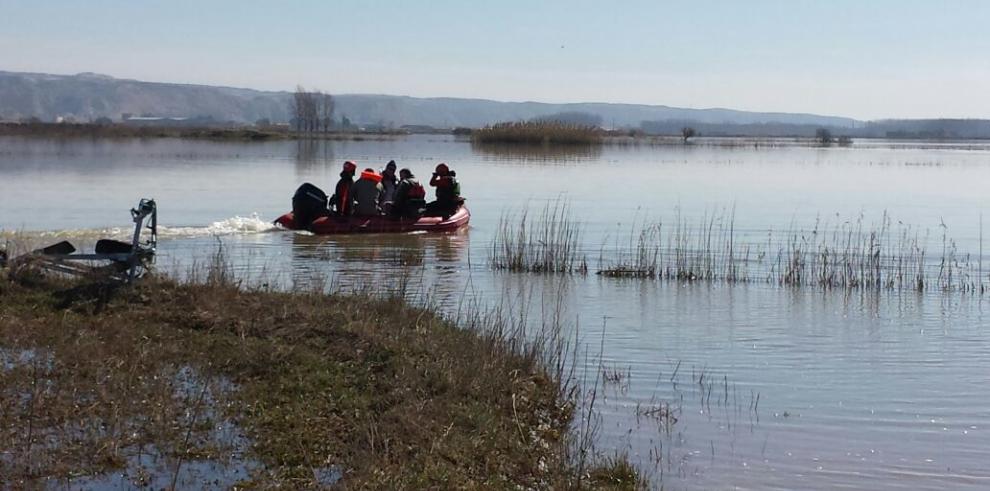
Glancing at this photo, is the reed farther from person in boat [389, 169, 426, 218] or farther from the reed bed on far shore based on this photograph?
person in boat [389, 169, 426, 218]

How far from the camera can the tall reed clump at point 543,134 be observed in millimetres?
64000

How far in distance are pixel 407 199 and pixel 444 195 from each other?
1046mm

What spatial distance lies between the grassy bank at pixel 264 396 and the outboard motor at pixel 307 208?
10.6m

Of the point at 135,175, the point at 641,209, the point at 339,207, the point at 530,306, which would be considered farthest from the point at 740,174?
the point at 530,306

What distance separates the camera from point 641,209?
88.7ft

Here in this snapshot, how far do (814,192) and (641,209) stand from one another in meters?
8.82

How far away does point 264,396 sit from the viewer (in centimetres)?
693

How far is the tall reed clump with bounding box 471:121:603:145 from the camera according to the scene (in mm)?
64000

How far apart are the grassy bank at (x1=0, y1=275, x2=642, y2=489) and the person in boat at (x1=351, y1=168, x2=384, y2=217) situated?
10.7 metres

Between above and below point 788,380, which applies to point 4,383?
above

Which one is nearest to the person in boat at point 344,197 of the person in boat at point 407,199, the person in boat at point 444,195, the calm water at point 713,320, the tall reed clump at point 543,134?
the calm water at point 713,320

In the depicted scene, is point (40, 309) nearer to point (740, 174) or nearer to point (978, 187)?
point (978, 187)

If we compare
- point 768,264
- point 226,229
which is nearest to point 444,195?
point 226,229

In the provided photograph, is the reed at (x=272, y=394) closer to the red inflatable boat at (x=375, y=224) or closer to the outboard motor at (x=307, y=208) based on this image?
the red inflatable boat at (x=375, y=224)
